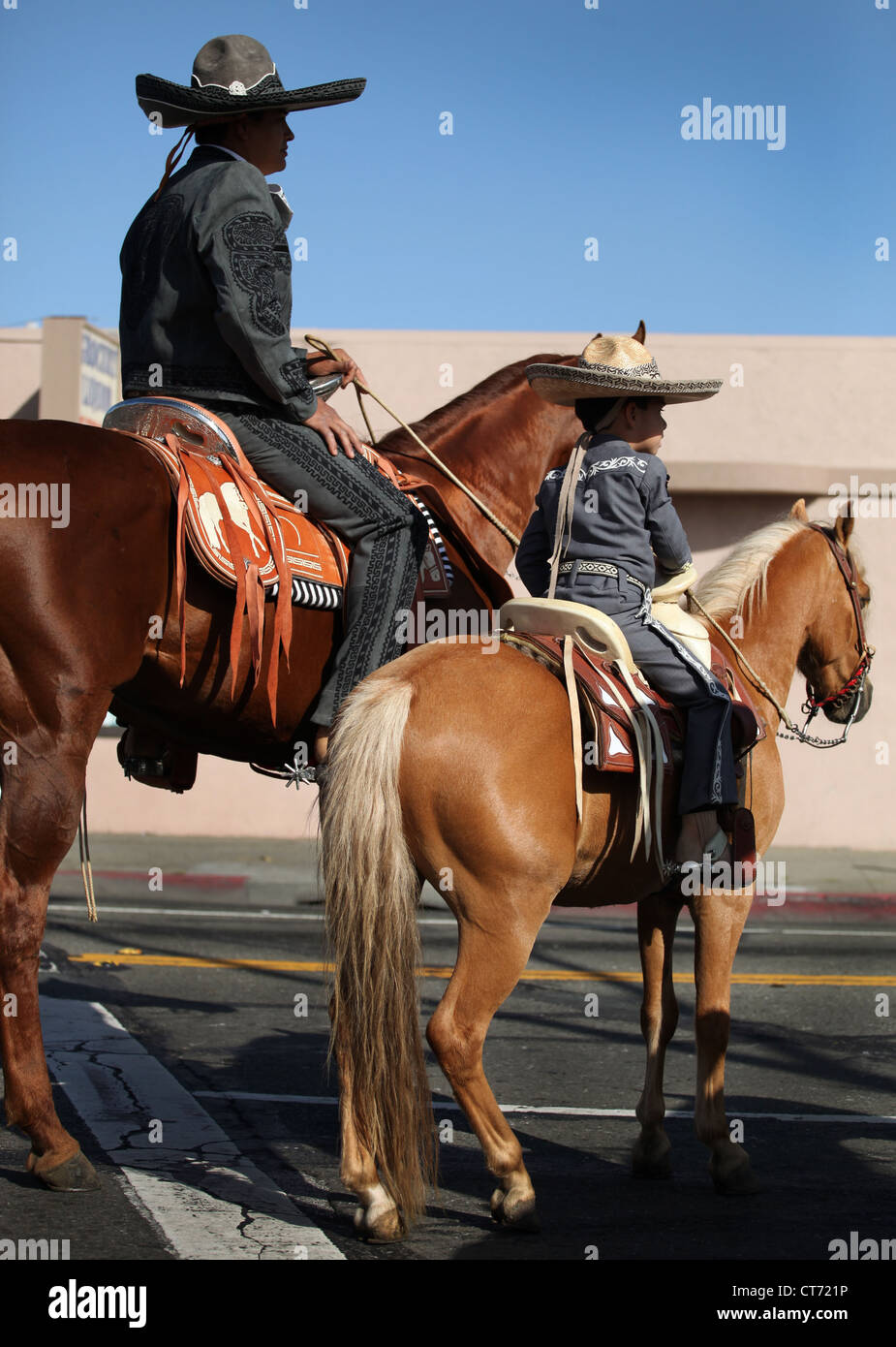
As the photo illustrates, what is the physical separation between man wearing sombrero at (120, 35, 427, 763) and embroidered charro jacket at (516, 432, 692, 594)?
0.73 meters

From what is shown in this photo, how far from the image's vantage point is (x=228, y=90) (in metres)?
4.95

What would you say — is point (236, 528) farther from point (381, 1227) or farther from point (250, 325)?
point (381, 1227)

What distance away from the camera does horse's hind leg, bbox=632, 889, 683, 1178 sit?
4.73m

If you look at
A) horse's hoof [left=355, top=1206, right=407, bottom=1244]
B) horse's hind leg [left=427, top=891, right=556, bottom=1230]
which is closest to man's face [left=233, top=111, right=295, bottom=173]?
horse's hind leg [left=427, top=891, right=556, bottom=1230]

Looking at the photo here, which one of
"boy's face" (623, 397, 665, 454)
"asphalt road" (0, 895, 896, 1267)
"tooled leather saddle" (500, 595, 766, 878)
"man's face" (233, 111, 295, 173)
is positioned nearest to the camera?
"asphalt road" (0, 895, 896, 1267)

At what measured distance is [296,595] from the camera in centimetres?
479

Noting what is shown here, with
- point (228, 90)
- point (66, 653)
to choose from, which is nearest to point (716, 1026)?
point (66, 653)

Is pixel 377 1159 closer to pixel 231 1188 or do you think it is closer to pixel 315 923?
pixel 231 1188

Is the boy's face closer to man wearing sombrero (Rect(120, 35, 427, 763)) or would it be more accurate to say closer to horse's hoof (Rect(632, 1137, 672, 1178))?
man wearing sombrero (Rect(120, 35, 427, 763))

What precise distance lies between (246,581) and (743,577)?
184 cm

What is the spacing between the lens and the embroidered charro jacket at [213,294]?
4793 mm

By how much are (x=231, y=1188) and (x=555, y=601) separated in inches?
81.5

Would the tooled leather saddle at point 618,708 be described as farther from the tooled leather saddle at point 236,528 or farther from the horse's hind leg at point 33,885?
the horse's hind leg at point 33,885

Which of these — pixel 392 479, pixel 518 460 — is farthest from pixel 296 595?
pixel 518 460
